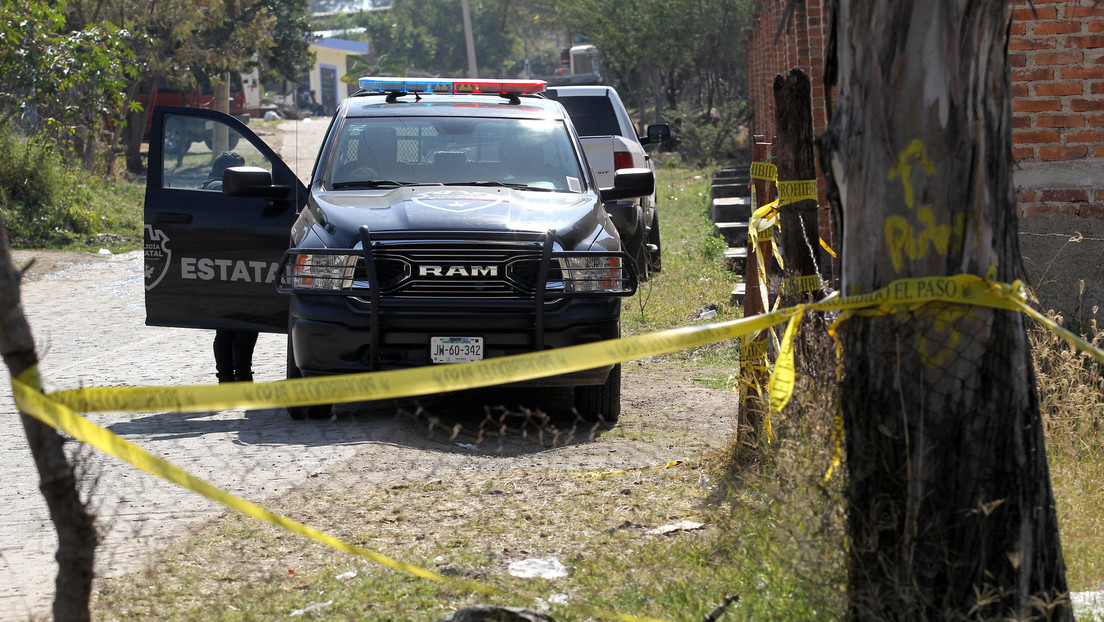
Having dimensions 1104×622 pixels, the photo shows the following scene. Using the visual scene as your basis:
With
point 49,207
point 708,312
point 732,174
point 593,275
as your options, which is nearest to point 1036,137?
point 593,275

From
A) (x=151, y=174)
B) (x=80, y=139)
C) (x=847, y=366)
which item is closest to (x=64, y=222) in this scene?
(x=80, y=139)

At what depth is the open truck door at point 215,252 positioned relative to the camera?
7.01 metres

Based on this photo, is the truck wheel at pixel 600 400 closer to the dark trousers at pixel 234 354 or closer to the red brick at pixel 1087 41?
the dark trousers at pixel 234 354

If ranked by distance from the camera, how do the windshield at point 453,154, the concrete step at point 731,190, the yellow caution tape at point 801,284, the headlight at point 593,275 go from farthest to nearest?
1. the concrete step at point 731,190
2. the windshield at point 453,154
3. the headlight at point 593,275
4. the yellow caution tape at point 801,284

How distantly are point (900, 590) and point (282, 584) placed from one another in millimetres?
2120

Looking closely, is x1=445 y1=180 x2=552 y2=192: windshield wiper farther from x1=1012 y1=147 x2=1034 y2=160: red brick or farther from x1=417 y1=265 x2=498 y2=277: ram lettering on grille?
x1=1012 y1=147 x2=1034 y2=160: red brick

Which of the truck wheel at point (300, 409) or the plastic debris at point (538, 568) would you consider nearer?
the plastic debris at point (538, 568)

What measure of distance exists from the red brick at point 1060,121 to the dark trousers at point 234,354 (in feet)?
17.8

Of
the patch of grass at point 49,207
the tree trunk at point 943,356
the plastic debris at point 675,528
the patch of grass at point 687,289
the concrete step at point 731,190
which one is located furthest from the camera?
the concrete step at point 731,190

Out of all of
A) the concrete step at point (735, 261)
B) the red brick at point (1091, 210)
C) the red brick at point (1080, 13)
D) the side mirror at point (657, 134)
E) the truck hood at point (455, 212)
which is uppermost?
the red brick at point (1080, 13)

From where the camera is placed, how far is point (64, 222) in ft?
56.1

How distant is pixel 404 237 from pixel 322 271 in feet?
1.61

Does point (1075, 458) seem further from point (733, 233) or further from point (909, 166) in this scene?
point (733, 233)

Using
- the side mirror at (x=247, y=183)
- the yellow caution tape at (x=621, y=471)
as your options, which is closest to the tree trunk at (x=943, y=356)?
the yellow caution tape at (x=621, y=471)
